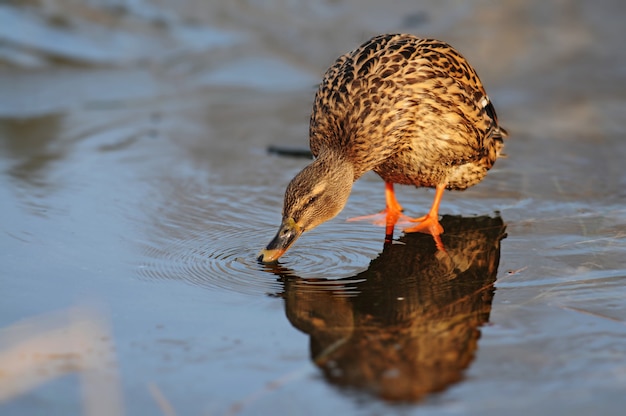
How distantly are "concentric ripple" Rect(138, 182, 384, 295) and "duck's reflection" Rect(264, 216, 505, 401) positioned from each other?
0.38 ft

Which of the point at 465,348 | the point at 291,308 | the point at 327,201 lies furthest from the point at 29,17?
the point at 465,348

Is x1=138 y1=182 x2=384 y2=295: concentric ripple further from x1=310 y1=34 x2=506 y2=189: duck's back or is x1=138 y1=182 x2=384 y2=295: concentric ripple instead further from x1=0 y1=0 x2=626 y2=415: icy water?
x1=310 y1=34 x2=506 y2=189: duck's back

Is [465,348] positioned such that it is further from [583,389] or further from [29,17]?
[29,17]

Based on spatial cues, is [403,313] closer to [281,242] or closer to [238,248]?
[281,242]

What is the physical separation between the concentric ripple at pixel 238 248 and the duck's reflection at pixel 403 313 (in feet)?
0.38

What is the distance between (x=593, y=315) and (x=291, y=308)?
1.38 m

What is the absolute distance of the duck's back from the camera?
5.39 m

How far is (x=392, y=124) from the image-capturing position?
5.36 m

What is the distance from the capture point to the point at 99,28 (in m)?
10.4

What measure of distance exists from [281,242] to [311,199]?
332 millimetres

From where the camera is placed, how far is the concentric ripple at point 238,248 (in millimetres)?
4723

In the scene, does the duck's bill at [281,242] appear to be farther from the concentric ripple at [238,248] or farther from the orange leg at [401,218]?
the orange leg at [401,218]

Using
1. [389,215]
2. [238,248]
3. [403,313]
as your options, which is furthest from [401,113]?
[403,313]

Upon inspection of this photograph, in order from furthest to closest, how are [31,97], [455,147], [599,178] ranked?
[31,97], [599,178], [455,147]
